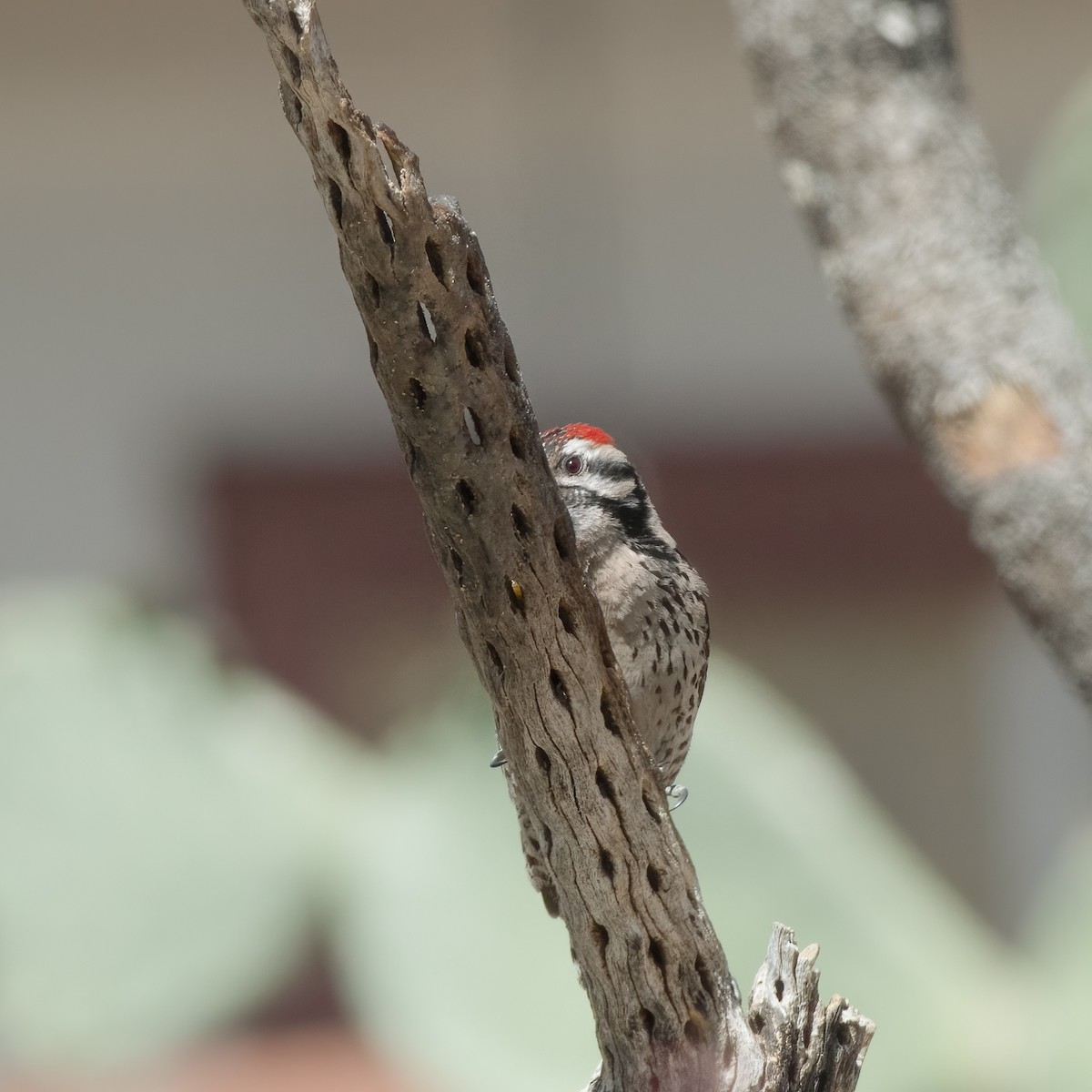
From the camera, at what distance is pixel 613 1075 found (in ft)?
4.93

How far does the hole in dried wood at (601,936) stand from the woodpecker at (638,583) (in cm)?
40

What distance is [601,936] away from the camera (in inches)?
56.7

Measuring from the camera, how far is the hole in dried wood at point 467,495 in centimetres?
129

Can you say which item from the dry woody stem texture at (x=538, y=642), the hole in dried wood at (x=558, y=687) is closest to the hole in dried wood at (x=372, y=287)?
the dry woody stem texture at (x=538, y=642)

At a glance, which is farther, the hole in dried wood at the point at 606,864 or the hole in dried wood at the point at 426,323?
the hole in dried wood at the point at 606,864

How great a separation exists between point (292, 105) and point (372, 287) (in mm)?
156

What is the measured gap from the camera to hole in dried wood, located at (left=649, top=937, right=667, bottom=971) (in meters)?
1.43

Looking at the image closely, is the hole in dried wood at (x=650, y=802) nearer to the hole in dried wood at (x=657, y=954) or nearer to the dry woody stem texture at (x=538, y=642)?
the dry woody stem texture at (x=538, y=642)

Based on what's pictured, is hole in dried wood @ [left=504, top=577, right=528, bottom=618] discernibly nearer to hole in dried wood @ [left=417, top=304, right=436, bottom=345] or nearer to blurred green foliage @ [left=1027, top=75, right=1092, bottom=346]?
hole in dried wood @ [left=417, top=304, right=436, bottom=345]

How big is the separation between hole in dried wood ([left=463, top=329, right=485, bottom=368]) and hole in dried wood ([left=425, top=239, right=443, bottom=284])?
0.05 meters

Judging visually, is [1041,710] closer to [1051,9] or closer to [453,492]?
[1051,9]

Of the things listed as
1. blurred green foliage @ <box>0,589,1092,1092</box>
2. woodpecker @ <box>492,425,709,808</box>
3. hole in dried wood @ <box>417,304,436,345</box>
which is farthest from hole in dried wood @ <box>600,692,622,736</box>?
blurred green foliage @ <box>0,589,1092,1092</box>

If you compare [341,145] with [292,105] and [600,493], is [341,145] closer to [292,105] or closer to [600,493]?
[292,105]

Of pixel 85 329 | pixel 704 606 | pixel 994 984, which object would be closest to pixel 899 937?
pixel 994 984
